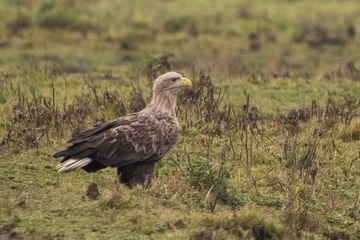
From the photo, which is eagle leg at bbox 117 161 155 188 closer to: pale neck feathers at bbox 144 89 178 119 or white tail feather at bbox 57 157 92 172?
white tail feather at bbox 57 157 92 172

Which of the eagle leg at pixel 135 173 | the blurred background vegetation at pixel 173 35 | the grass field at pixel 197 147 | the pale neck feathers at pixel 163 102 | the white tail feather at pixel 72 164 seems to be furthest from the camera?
the blurred background vegetation at pixel 173 35

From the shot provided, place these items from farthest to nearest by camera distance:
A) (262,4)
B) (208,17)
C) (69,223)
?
1. (262,4)
2. (208,17)
3. (69,223)

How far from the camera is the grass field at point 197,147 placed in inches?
307

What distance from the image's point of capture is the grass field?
7805mm

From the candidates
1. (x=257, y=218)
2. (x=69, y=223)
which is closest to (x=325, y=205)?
(x=257, y=218)

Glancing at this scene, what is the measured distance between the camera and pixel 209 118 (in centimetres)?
1145

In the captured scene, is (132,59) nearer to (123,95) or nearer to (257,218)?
(123,95)

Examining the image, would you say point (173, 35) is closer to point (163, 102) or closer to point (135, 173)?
point (163, 102)

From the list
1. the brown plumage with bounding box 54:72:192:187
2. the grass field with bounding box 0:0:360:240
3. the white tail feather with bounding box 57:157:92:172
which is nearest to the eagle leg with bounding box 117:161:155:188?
the brown plumage with bounding box 54:72:192:187

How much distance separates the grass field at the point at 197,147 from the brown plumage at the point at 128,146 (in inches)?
8.6

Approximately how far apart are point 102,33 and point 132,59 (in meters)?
1.99

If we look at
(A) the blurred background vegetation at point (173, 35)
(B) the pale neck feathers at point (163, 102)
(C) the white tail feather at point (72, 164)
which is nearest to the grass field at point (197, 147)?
(A) the blurred background vegetation at point (173, 35)

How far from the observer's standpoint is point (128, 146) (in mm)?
8766

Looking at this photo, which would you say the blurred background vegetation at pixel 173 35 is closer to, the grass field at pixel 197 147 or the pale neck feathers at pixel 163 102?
the grass field at pixel 197 147
